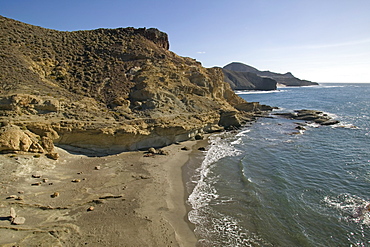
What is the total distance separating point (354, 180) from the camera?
58.6 ft

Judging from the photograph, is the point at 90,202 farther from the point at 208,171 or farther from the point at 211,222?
the point at 208,171

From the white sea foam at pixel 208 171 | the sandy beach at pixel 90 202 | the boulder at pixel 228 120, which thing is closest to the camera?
the sandy beach at pixel 90 202

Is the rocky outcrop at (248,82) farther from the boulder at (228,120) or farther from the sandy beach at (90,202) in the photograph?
the sandy beach at (90,202)

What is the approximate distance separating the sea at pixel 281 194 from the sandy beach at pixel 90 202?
5.54 ft

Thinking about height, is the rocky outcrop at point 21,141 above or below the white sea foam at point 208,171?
above

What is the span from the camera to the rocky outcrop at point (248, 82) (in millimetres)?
154750

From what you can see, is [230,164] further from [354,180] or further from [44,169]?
[44,169]

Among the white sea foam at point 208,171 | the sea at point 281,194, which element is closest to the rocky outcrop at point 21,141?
the sea at point 281,194

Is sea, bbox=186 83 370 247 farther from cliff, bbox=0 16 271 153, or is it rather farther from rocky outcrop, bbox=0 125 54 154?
rocky outcrop, bbox=0 125 54 154

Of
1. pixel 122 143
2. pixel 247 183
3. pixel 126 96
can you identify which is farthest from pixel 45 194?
pixel 126 96

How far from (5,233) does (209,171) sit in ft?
47.0

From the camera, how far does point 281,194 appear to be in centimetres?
1570

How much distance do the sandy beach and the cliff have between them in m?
3.26

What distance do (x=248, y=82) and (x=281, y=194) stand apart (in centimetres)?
15128
